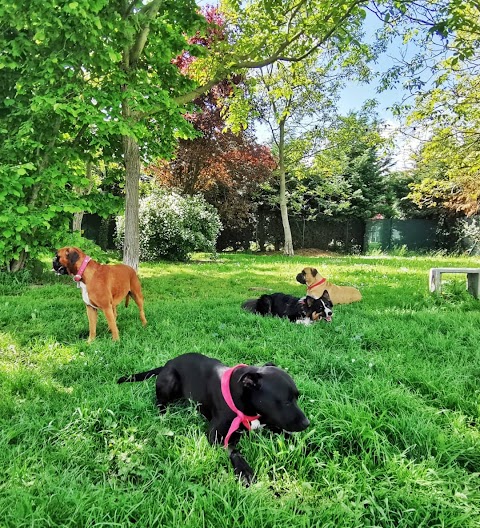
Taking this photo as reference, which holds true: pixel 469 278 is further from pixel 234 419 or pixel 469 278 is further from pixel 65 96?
pixel 65 96

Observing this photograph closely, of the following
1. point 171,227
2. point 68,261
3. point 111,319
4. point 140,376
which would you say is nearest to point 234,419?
point 140,376

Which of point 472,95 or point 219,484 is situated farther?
point 472,95

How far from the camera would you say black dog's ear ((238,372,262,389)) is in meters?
1.90

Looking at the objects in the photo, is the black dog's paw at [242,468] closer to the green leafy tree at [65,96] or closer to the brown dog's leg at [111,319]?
the brown dog's leg at [111,319]

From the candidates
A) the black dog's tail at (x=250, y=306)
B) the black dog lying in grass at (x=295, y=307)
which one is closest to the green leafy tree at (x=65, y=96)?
the black dog's tail at (x=250, y=306)

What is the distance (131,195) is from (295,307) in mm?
4642

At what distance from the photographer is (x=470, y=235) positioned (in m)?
19.5

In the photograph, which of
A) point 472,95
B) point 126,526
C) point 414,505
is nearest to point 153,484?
point 126,526

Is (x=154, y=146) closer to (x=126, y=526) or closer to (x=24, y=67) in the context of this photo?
(x=24, y=67)

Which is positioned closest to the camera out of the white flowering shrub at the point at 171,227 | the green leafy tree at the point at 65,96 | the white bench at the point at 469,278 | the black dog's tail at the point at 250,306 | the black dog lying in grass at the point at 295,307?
the black dog lying in grass at the point at 295,307

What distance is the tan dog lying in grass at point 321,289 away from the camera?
17.7 feet

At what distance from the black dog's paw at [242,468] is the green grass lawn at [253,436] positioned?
52 mm

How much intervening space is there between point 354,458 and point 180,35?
7.40 metres

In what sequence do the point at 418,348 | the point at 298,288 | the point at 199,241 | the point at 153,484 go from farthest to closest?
the point at 199,241, the point at 298,288, the point at 418,348, the point at 153,484
